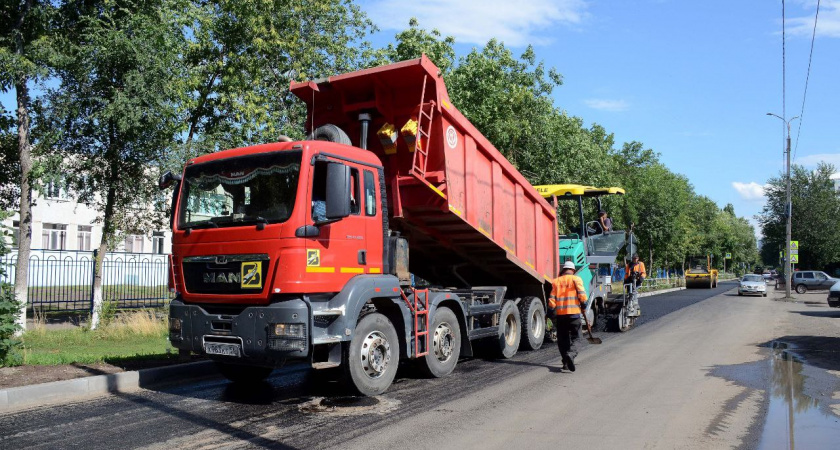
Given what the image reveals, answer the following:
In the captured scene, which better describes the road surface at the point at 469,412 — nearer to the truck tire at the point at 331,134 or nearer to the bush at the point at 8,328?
the bush at the point at 8,328

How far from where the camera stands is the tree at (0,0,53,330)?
10.6m

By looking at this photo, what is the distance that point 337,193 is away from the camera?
6.79 meters

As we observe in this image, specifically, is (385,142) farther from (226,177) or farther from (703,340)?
(703,340)

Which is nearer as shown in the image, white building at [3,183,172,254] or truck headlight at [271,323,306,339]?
truck headlight at [271,323,306,339]

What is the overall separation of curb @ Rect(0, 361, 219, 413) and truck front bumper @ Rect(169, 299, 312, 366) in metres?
1.49

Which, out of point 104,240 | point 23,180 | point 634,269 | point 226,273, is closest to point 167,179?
point 226,273

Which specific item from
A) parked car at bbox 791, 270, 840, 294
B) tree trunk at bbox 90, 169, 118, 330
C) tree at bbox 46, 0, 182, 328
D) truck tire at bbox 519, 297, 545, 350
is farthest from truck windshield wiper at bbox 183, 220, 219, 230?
parked car at bbox 791, 270, 840, 294

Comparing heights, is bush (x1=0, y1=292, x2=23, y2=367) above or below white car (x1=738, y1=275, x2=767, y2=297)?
above

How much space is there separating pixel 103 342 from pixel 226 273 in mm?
5994

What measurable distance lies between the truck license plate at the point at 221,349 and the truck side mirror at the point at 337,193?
5.65 ft

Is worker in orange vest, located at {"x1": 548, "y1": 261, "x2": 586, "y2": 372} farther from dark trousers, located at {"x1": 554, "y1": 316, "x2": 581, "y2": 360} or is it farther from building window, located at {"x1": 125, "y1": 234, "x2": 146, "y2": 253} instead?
building window, located at {"x1": 125, "y1": 234, "x2": 146, "y2": 253}

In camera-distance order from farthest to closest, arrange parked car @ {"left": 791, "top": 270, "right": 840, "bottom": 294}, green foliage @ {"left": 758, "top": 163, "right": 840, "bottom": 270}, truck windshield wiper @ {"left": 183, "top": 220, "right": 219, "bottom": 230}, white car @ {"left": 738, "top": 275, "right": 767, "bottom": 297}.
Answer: green foliage @ {"left": 758, "top": 163, "right": 840, "bottom": 270} < parked car @ {"left": 791, "top": 270, "right": 840, "bottom": 294} < white car @ {"left": 738, "top": 275, "right": 767, "bottom": 297} < truck windshield wiper @ {"left": 183, "top": 220, "right": 219, "bottom": 230}

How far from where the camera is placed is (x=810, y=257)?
5044cm

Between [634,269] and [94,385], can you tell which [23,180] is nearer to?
[94,385]
